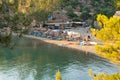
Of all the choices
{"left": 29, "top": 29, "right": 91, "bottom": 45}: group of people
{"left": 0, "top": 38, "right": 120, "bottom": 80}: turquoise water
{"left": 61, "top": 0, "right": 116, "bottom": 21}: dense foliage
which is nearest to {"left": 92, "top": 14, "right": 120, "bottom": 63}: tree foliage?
{"left": 0, "top": 38, "right": 120, "bottom": 80}: turquoise water

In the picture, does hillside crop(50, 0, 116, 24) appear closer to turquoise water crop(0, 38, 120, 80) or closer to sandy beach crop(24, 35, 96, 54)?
sandy beach crop(24, 35, 96, 54)

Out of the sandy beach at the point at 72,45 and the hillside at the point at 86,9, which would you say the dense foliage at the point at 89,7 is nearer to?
the hillside at the point at 86,9

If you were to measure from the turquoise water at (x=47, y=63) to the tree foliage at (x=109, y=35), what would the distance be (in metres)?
22.3

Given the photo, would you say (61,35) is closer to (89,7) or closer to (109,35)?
(89,7)

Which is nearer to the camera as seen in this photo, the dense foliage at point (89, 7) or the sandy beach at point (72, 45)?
the sandy beach at point (72, 45)

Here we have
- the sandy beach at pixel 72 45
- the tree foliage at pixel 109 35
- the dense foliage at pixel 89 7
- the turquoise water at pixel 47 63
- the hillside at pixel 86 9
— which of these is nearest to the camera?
the tree foliage at pixel 109 35

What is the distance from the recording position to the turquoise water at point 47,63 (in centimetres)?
3569

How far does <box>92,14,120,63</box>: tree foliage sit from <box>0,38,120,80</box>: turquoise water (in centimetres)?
2231

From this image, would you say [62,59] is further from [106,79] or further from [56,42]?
[106,79]

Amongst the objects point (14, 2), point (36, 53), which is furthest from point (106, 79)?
point (36, 53)

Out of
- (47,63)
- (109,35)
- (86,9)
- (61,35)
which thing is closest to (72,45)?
(61,35)

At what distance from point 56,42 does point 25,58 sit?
14.0 metres

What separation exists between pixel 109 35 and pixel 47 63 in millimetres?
30667

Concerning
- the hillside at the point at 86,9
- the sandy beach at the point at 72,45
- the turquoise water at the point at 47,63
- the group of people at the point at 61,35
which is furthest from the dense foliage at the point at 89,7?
the turquoise water at the point at 47,63
